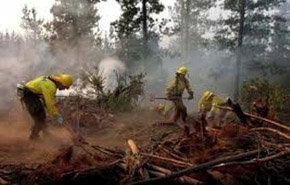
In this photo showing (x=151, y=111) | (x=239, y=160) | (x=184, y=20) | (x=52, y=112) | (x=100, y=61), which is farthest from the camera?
(x=184, y=20)

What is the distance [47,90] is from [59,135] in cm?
203

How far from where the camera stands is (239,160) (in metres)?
5.16

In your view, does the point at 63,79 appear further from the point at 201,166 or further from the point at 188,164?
the point at 201,166

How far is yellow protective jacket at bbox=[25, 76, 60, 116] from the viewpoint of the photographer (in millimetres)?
8398

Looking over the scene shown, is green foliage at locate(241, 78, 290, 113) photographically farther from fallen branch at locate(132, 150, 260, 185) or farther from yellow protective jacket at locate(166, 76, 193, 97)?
fallen branch at locate(132, 150, 260, 185)

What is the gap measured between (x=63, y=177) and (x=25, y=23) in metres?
47.1

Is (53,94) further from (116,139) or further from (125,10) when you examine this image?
(125,10)

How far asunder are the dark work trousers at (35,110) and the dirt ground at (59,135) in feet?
0.76

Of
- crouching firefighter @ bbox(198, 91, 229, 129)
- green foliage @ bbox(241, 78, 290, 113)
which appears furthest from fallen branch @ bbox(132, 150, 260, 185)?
green foliage @ bbox(241, 78, 290, 113)

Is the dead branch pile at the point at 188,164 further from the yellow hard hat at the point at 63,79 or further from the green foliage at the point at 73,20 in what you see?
the green foliage at the point at 73,20

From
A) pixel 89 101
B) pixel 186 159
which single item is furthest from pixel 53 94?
pixel 89 101

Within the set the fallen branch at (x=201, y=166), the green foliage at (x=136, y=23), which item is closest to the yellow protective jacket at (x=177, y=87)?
the fallen branch at (x=201, y=166)

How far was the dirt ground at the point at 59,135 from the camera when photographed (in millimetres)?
8188

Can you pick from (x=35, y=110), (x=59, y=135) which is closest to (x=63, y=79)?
(x=35, y=110)
